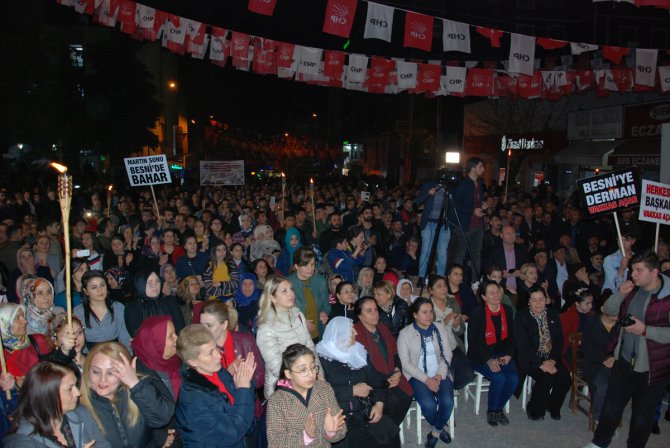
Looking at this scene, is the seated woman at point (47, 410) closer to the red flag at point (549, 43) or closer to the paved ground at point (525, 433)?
the paved ground at point (525, 433)

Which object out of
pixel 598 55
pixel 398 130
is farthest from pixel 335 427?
pixel 398 130

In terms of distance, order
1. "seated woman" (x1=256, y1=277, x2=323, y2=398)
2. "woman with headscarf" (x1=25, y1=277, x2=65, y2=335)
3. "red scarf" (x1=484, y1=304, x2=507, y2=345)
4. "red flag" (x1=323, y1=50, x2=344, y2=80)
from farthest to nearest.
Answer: "red flag" (x1=323, y1=50, x2=344, y2=80), "red scarf" (x1=484, y1=304, x2=507, y2=345), "woman with headscarf" (x1=25, y1=277, x2=65, y2=335), "seated woman" (x1=256, y1=277, x2=323, y2=398)

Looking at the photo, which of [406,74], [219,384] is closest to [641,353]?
[219,384]

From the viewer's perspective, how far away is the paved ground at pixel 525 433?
591cm

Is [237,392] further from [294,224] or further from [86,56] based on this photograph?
[86,56]

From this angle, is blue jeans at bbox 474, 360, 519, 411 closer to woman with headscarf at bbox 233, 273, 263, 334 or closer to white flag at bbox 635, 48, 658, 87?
woman with headscarf at bbox 233, 273, 263, 334

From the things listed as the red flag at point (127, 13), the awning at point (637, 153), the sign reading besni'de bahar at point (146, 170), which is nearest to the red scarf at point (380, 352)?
the sign reading besni'de bahar at point (146, 170)

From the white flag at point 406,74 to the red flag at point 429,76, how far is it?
0.18 meters

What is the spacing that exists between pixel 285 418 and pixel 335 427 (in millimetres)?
355

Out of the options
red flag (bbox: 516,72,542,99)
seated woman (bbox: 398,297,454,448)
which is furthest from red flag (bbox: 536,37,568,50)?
seated woman (bbox: 398,297,454,448)

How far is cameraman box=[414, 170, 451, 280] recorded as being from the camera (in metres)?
8.74

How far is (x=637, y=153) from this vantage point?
763 inches

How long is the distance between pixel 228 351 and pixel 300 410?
1138 millimetres

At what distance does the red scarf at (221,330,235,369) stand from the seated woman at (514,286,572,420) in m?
3.56
